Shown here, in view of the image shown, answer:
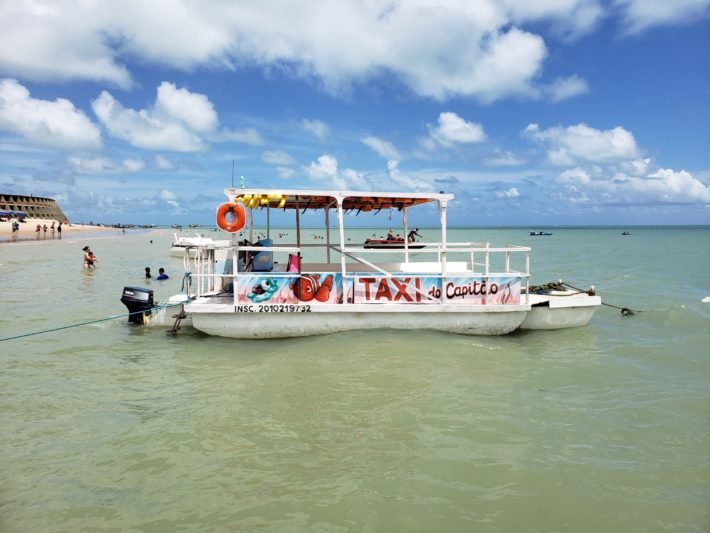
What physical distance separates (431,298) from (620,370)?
13.8ft

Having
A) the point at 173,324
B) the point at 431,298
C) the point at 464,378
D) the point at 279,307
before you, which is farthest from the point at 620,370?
the point at 173,324

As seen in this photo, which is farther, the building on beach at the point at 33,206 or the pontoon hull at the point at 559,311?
the building on beach at the point at 33,206

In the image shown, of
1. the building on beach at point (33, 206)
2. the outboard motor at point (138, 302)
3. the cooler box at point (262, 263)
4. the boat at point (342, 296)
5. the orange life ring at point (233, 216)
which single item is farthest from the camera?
the building on beach at point (33, 206)

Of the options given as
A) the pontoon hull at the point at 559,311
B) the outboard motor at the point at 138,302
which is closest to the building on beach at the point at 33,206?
the outboard motor at the point at 138,302

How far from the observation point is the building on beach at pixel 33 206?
98.2 metres

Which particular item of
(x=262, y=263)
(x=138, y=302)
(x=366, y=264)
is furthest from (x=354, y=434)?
(x=138, y=302)

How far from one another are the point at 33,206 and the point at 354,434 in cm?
12821

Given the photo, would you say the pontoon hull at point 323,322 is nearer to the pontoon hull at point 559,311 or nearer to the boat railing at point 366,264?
the boat railing at point 366,264

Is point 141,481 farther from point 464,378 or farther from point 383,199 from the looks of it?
point 383,199

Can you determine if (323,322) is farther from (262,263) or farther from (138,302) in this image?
(138,302)

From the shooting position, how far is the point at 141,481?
5.36 m

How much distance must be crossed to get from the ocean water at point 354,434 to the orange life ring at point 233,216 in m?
2.75

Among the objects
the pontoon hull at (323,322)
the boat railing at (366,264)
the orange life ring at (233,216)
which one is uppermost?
the orange life ring at (233,216)

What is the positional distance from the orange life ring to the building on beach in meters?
107
